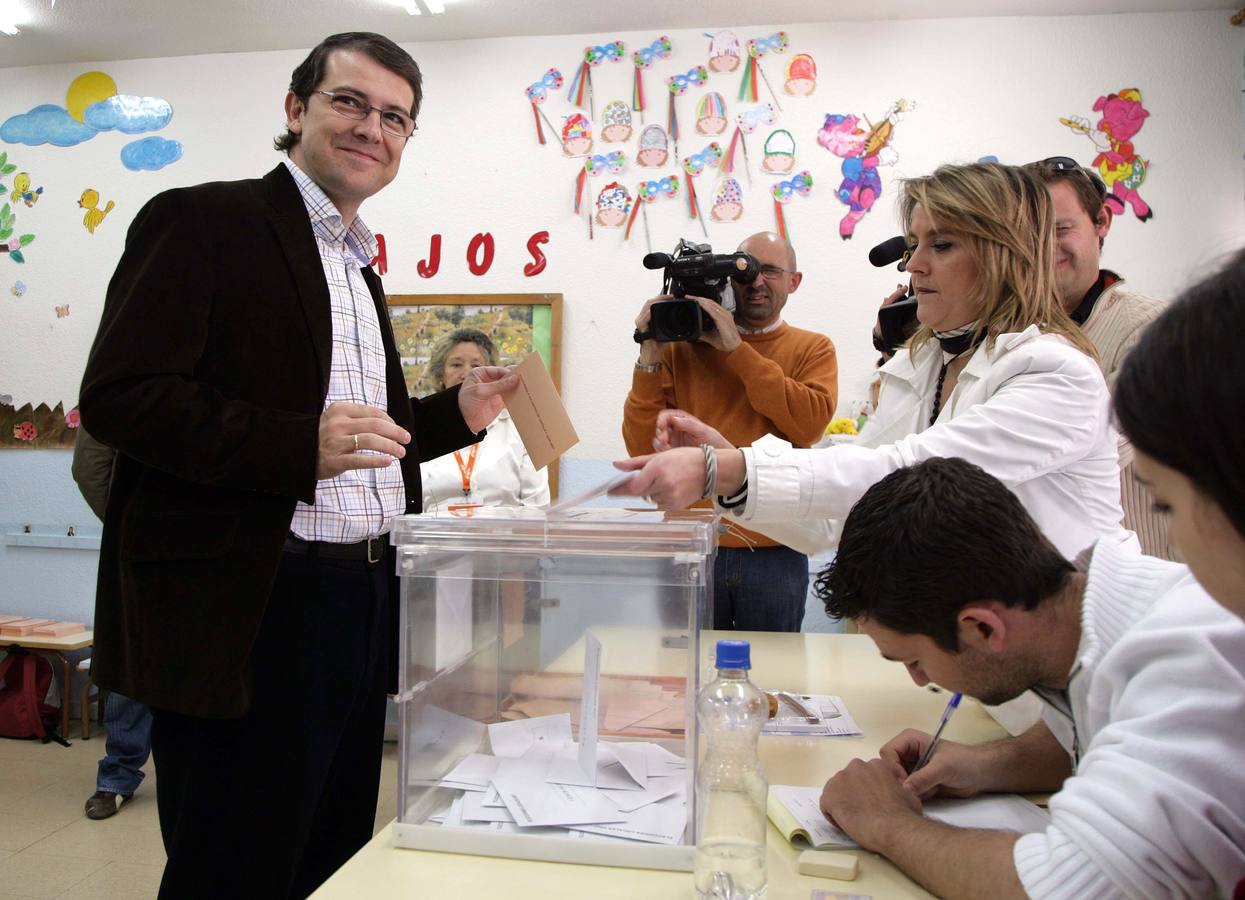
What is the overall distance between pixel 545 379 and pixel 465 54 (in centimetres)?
307

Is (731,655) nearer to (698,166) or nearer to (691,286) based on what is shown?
(691,286)

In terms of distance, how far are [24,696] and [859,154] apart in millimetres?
4206

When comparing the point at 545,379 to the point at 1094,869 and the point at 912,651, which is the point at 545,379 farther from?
the point at 1094,869

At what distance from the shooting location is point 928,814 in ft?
3.57

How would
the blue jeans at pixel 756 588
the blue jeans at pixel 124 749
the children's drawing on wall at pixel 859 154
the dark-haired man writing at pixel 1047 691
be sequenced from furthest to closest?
the children's drawing on wall at pixel 859 154 → the blue jeans at pixel 124 749 → the blue jeans at pixel 756 588 → the dark-haired man writing at pixel 1047 691

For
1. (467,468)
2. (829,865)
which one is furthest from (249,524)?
(467,468)

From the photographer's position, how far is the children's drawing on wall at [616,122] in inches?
152

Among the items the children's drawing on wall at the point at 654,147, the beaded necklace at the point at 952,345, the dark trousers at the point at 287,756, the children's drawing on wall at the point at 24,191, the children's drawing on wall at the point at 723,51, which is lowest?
the dark trousers at the point at 287,756

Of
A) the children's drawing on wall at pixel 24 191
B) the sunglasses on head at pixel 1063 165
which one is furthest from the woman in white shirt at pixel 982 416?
the children's drawing on wall at pixel 24 191

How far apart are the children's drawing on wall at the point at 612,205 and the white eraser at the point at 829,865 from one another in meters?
3.24

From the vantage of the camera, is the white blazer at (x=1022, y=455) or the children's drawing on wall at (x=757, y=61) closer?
the white blazer at (x=1022, y=455)

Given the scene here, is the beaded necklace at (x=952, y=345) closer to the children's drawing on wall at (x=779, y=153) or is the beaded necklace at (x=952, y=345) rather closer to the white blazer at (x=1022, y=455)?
the white blazer at (x=1022, y=455)

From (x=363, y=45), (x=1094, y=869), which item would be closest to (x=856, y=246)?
(x=363, y=45)

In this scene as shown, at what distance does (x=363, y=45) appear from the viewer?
159 centimetres
